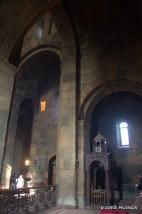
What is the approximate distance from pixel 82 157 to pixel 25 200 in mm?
3483

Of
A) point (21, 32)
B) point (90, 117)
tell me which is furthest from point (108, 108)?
point (21, 32)

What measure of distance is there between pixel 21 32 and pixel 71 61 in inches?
208

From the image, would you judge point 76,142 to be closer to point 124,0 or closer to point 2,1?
point 2,1

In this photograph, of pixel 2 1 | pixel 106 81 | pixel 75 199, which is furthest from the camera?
pixel 106 81

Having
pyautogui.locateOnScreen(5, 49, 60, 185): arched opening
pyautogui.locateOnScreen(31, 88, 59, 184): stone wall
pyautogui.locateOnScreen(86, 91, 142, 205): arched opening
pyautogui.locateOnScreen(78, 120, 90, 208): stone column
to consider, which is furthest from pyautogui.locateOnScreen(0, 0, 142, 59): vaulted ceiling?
pyautogui.locateOnScreen(31, 88, 59, 184): stone wall

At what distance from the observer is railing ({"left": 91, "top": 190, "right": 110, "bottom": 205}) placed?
902 cm

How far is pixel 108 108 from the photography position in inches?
563

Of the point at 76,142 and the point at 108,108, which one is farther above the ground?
the point at 108,108

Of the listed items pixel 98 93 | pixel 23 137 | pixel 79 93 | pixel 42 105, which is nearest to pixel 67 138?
pixel 79 93

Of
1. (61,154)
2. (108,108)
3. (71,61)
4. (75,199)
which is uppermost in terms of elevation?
(71,61)

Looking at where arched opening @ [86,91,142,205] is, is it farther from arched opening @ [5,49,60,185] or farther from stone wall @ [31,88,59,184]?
arched opening @ [5,49,60,185]

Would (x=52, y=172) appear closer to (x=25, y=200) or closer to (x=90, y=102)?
(x=90, y=102)

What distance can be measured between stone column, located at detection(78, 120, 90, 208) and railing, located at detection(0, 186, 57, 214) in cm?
139

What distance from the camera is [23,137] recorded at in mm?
19266
